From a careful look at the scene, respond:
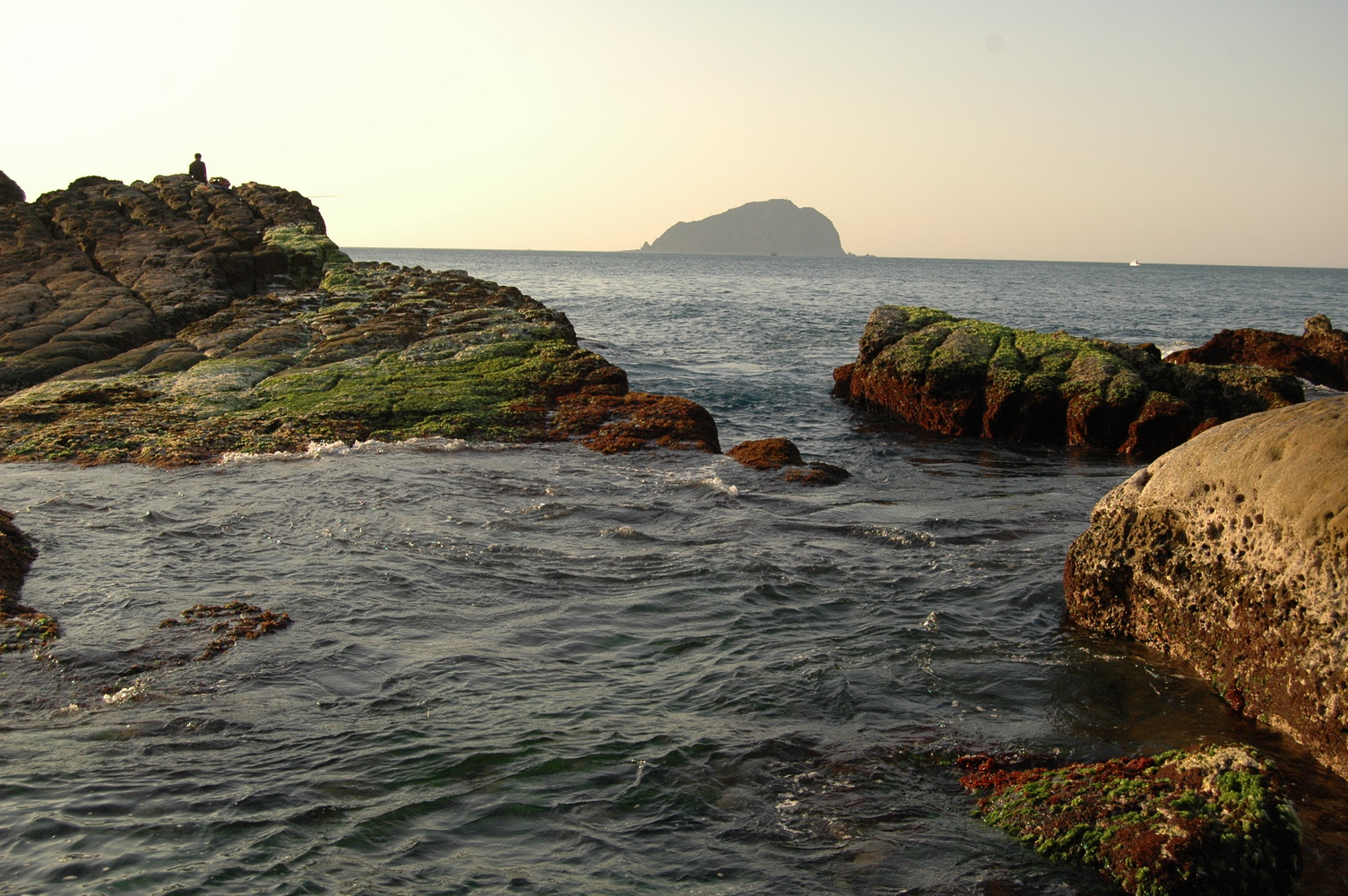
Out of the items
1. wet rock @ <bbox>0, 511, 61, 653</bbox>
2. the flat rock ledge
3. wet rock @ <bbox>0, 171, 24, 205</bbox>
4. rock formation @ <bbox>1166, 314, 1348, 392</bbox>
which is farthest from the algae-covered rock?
wet rock @ <bbox>0, 171, 24, 205</bbox>

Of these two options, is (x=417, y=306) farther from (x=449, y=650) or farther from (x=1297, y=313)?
(x=1297, y=313)

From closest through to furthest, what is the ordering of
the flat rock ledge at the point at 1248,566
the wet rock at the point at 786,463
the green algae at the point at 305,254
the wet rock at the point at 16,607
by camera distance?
the flat rock ledge at the point at 1248,566 → the wet rock at the point at 16,607 → the wet rock at the point at 786,463 → the green algae at the point at 305,254

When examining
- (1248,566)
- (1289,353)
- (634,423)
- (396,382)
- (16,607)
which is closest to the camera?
(1248,566)

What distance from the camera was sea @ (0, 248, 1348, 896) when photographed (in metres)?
5.69

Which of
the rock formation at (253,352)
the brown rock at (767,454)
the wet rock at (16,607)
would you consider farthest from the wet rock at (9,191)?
the brown rock at (767,454)

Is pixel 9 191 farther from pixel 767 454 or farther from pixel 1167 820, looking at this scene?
pixel 1167 820

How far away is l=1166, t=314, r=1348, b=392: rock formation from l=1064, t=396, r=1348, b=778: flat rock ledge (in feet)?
64.9

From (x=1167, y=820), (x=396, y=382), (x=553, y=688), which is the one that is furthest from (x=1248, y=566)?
(x=396, y=382)

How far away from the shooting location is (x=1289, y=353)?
26688mm

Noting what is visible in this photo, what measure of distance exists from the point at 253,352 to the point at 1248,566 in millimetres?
20512

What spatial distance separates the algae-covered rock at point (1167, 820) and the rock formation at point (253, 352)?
11.4 metres

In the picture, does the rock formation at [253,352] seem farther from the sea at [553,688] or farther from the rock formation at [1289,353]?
the rock formation at [1289,353]

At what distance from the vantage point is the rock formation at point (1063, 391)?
1872cm

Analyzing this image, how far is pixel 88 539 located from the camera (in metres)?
11.2
